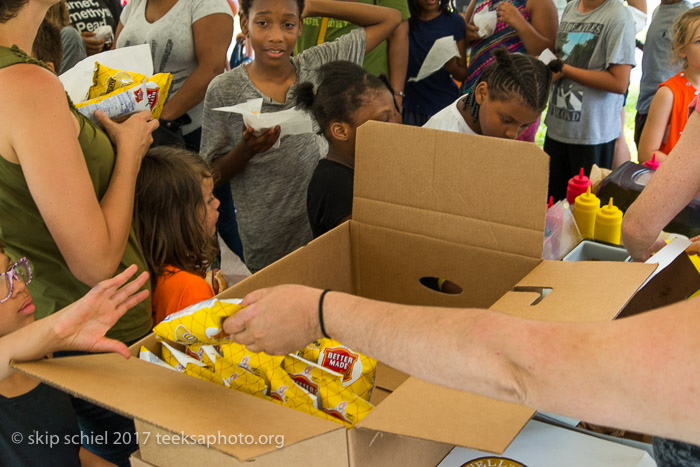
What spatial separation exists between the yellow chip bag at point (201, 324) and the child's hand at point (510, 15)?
2.57 meters

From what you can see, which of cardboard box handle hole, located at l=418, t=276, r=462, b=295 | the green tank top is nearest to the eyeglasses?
the green tank top

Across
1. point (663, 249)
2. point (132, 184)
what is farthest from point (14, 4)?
point (663, 249)

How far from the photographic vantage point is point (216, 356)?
44.9 inches

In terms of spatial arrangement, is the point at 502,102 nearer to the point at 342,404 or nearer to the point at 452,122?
the point at 452,122

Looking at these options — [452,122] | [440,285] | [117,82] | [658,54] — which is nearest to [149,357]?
[117,82]

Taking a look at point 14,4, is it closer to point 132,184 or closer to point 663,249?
point 132,184

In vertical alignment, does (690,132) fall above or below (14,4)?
below

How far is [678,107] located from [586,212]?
1000 millimetres

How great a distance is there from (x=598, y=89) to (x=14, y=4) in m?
2.61

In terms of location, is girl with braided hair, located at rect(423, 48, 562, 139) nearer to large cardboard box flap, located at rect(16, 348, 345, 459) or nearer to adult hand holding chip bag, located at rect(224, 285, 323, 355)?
adult hand holding chip bag, located at rect(224, 285, 323, 355)

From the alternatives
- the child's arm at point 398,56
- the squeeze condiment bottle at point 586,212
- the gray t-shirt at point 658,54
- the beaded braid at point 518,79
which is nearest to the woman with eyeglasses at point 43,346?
the squeeze condiment bottle at point 586,212

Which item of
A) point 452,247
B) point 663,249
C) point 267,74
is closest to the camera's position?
point 452,247

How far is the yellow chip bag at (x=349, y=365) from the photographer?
115 centimetres

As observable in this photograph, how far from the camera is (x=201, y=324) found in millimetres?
1070
